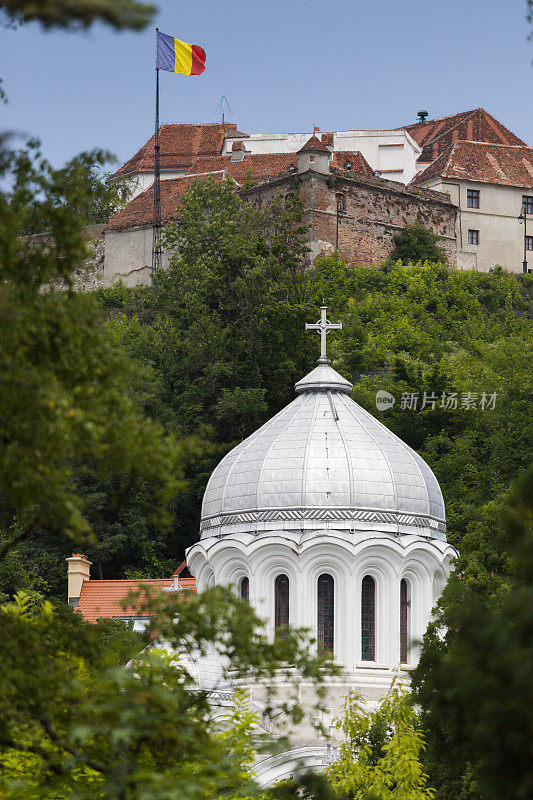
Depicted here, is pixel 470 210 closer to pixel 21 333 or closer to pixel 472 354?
pixel 472 354

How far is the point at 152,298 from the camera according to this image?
5616cm

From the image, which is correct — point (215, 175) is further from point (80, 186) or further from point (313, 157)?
point (80, 186)

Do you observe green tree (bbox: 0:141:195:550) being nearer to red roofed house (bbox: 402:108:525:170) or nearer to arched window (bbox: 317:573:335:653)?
arched window (bbox: 317:573:335:653)

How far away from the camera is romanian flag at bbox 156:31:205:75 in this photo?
222ft

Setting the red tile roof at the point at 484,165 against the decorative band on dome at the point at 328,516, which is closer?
the decorative band on dome at the point at 328,516

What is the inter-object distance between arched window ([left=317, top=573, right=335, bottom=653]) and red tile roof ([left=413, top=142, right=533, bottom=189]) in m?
44.7

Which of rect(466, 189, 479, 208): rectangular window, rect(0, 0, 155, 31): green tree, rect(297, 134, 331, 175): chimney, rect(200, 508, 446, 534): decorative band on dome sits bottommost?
rect(0, 0, 155, 31): green tree

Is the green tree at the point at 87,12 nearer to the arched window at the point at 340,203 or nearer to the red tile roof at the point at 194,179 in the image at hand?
the arched window at the point at 340,203

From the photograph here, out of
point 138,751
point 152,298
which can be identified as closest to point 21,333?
point 138,751

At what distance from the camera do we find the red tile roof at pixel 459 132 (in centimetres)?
7994

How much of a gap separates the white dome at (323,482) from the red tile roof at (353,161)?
40.2 m

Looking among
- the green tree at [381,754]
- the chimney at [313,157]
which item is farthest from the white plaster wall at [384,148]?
the green tree at [381,754]

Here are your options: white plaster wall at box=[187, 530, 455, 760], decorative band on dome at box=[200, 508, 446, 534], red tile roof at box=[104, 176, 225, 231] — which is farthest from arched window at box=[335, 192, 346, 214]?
white plaster wall at box=[187, 530, 455, 760]

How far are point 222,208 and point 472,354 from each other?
10.1 metres
